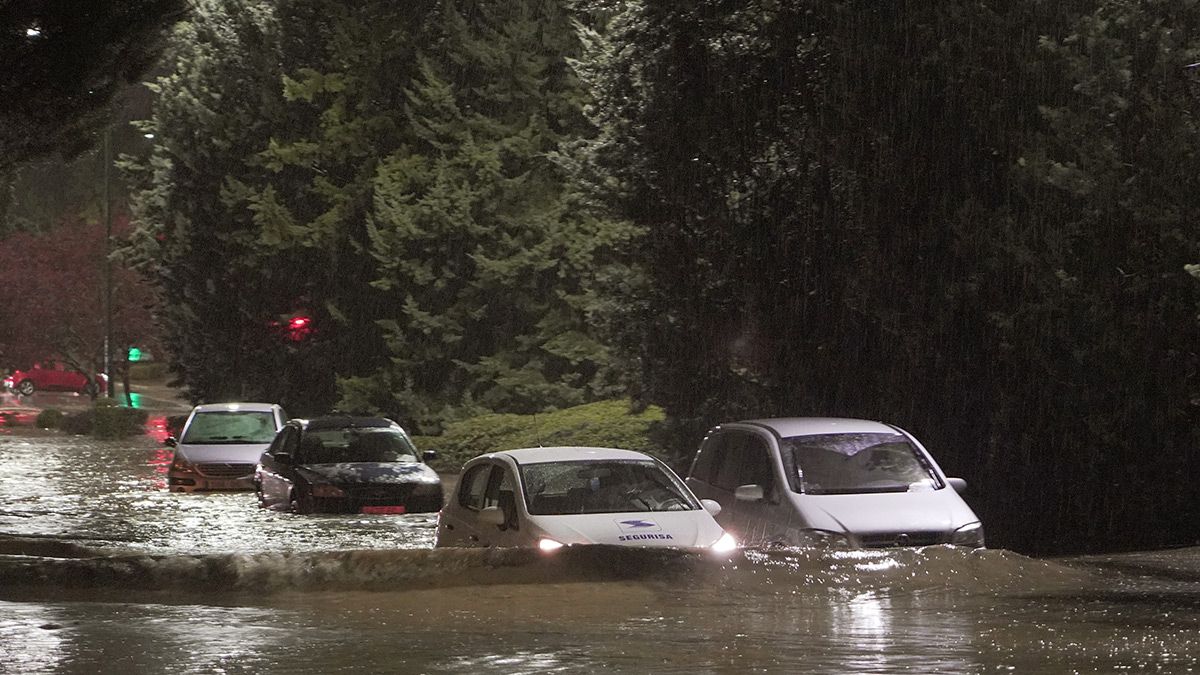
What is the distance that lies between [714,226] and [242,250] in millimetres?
24301

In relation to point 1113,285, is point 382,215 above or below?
above

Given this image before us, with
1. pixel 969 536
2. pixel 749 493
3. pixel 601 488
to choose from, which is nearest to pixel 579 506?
pixel 601 488

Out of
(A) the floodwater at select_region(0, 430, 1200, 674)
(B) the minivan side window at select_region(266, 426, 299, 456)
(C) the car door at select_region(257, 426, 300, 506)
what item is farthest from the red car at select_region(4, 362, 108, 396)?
(A) the floodwater at select_region(0, 430, 1200, 674)

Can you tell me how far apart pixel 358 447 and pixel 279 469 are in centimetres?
110

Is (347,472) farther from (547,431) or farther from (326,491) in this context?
(547,431)

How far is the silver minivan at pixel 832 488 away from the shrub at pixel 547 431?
1562 centimetres

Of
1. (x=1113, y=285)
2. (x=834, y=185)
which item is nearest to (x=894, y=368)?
(x=834, y=185)

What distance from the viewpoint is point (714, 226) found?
26078mm

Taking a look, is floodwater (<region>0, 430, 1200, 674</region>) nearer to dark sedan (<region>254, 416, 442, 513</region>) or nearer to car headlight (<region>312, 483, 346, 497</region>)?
car headlight (<region>312, 483, 346, 497</region>)

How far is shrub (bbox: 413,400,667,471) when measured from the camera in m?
33.6

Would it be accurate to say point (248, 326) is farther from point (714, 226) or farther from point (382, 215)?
point (714, 226)

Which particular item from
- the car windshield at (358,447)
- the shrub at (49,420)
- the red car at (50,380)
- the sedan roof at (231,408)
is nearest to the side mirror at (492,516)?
the car windshield at (358,447)

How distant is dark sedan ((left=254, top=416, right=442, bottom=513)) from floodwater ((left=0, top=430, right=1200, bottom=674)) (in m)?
6.29

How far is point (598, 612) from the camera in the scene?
12938mm
